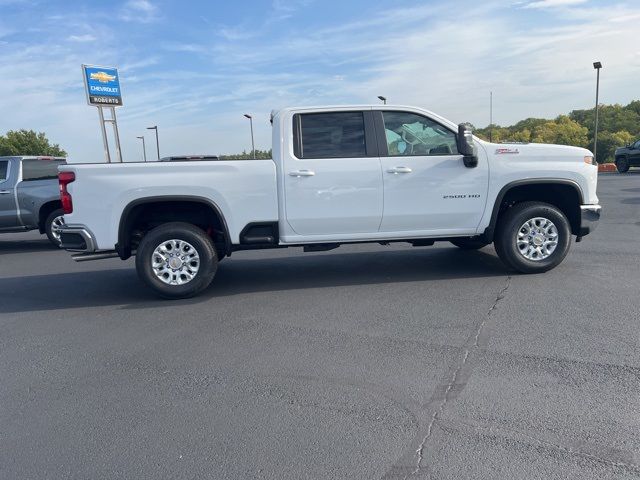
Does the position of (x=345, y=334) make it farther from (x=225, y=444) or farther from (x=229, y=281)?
(x=229, y=281)

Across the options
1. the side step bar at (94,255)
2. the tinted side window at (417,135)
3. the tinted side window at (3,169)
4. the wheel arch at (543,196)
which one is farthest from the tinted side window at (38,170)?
the wheel arch at (543,196)

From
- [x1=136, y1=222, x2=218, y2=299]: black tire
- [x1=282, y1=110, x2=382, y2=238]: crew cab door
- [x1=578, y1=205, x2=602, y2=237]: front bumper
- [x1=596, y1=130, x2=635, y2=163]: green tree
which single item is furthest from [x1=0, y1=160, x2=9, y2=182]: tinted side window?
[x1=596, y1=130, x2=635, y2=163]: green tree

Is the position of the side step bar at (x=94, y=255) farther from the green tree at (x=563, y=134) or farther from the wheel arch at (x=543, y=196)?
the green tree at (x=563, y=134)

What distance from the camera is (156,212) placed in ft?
20.2

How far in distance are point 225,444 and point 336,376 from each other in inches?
42.6

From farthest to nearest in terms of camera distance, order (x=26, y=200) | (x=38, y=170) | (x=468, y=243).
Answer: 1. (x=38, y=170)
2. (x=26, y=200)
3. (x=468, y=243)

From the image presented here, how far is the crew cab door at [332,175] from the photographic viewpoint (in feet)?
19.6

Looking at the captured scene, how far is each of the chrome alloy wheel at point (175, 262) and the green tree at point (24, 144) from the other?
1473 inches

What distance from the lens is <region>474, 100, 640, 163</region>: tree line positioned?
31.8m

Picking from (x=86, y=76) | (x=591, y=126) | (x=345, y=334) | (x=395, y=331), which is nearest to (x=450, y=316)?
(x=395, y=331)

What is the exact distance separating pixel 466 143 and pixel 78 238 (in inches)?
176

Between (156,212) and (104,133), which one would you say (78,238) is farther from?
(104,133)

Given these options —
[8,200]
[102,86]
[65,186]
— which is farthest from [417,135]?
[102,86]

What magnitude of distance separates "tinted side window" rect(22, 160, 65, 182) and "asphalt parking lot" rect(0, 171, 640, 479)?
4672 mm
